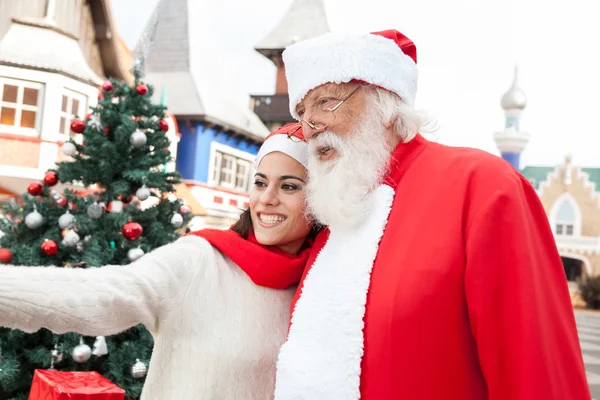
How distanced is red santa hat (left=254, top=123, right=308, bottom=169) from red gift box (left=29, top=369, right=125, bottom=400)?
3.18 ft

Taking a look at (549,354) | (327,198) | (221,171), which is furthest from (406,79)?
(221,171)

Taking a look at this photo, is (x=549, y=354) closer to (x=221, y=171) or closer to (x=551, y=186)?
(x=221, y=171)

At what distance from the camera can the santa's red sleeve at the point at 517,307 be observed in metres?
1.14

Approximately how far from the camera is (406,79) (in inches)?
66.1

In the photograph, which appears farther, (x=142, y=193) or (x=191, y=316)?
(x=142, y=193)

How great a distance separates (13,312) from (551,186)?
29827 millimetres

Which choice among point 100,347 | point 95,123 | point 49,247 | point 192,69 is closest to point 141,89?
point 95,123

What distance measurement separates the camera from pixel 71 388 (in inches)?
68.7

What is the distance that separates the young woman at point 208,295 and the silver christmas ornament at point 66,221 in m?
2.17

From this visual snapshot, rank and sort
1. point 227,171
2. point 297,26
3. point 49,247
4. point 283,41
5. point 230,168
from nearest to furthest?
point 49,247 < point 227,171 < point 230,168 < point 283,41 < point 297,26

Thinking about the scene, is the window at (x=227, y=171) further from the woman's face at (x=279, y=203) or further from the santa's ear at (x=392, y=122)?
the santa's ear at (x=392, y=122)

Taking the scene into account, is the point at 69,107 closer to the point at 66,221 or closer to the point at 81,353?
the point at 66,221

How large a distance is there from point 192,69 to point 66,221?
31.6ft

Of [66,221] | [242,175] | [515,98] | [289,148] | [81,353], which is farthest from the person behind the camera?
[515,98]
